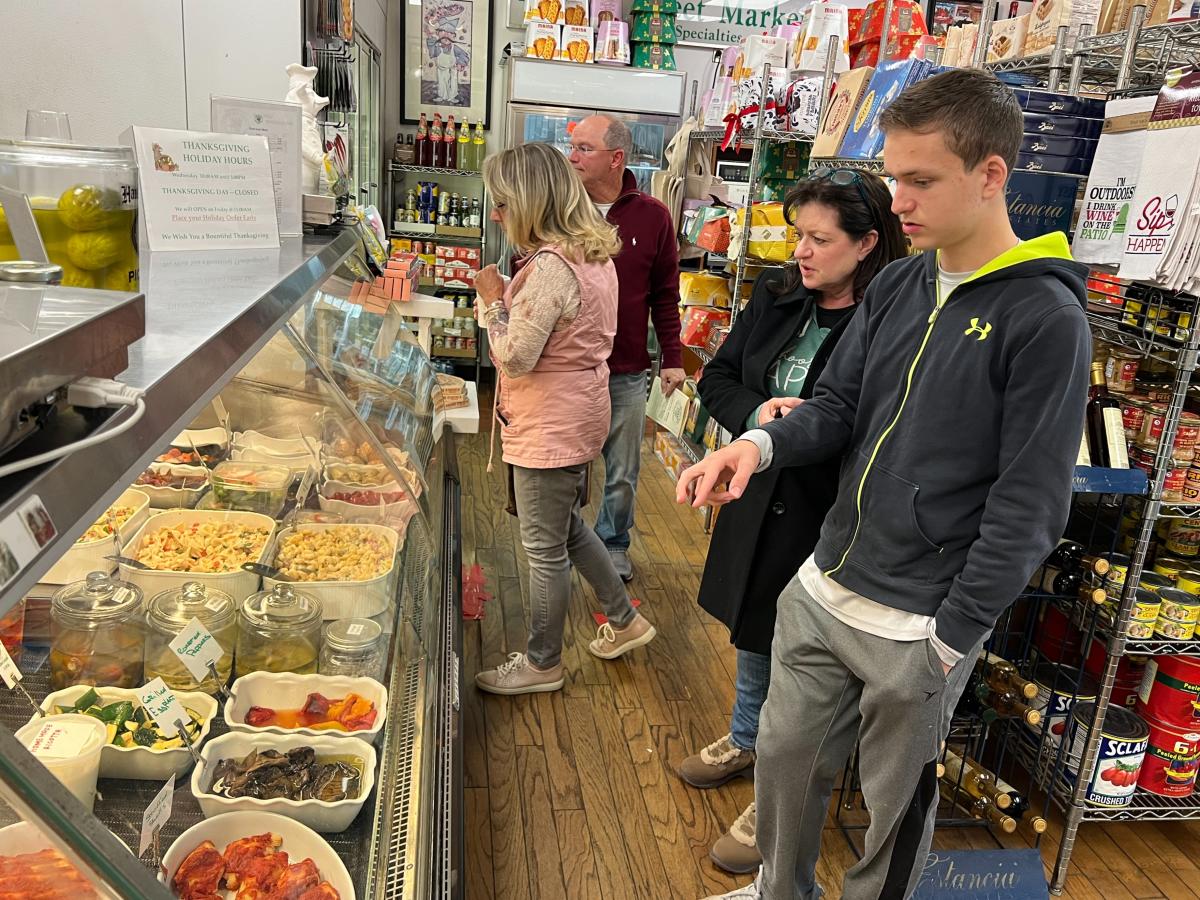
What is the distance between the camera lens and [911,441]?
1.75m

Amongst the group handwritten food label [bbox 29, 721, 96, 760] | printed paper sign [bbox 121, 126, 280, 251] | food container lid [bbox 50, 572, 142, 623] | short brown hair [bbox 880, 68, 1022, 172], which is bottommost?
handwritten food label [bbox 29, 721, 96, 760]

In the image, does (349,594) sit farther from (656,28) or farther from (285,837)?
(656,28)

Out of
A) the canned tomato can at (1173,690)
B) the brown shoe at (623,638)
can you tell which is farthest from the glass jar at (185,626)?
the canned tomato can at (1173,690)

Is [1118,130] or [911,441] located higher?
[1118,130]

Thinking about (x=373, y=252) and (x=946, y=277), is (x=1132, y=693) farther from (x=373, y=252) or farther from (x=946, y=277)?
(x=373, y=252)

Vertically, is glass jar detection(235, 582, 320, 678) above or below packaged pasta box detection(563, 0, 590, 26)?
below

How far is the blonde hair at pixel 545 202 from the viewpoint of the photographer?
283 cm

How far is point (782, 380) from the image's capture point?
96.3 inches

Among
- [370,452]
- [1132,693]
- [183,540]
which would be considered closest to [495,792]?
[370,452]

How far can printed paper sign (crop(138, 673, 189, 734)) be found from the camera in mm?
1353

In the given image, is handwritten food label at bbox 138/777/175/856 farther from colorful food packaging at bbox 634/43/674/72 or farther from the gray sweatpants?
colorful food packaging at bbox 634/43/674/72

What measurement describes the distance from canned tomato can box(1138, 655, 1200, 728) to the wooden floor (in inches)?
19.2

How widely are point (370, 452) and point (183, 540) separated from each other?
57 cm

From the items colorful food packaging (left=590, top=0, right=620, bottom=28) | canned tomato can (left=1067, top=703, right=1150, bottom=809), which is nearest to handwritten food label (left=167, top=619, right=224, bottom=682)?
canned tomato can (left=1067, top=703, right=1150, bottom=809)
